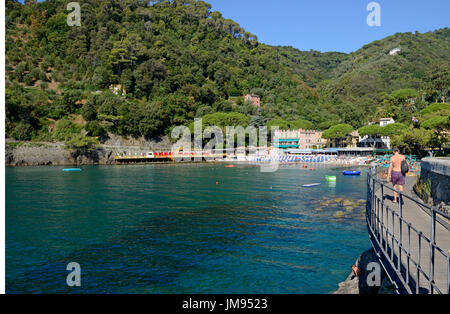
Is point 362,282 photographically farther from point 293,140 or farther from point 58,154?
point 293,140

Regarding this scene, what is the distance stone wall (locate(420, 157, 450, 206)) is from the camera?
1345cm

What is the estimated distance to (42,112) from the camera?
100 meters

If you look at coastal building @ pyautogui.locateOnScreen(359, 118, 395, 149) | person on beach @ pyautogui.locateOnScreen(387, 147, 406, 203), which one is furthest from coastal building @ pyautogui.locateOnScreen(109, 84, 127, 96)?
person on beach @ pyautogui.locateOnScreen(387, 147, 406, 203)

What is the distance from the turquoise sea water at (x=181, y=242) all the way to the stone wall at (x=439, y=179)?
5561 millimetres

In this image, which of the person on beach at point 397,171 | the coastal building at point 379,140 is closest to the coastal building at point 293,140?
the coastal building at point 379,140

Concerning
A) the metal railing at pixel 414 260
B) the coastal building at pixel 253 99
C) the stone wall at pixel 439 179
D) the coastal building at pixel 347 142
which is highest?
the coastal building at pixel 253 99

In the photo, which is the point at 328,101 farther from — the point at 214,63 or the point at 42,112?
the point at 42,112

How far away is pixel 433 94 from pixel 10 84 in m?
146

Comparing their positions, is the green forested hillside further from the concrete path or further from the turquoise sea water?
the concrete path

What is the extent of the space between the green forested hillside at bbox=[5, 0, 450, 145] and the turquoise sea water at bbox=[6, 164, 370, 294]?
61136mm

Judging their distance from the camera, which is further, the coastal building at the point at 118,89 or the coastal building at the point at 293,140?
the coastal building at the point at 118,89

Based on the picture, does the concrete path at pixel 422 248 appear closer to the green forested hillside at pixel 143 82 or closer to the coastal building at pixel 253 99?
the green forested hillside at pixel 143 82

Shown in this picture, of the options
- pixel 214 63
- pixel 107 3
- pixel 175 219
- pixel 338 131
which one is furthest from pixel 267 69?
pixel 175 219

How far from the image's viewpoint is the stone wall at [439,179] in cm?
1345
